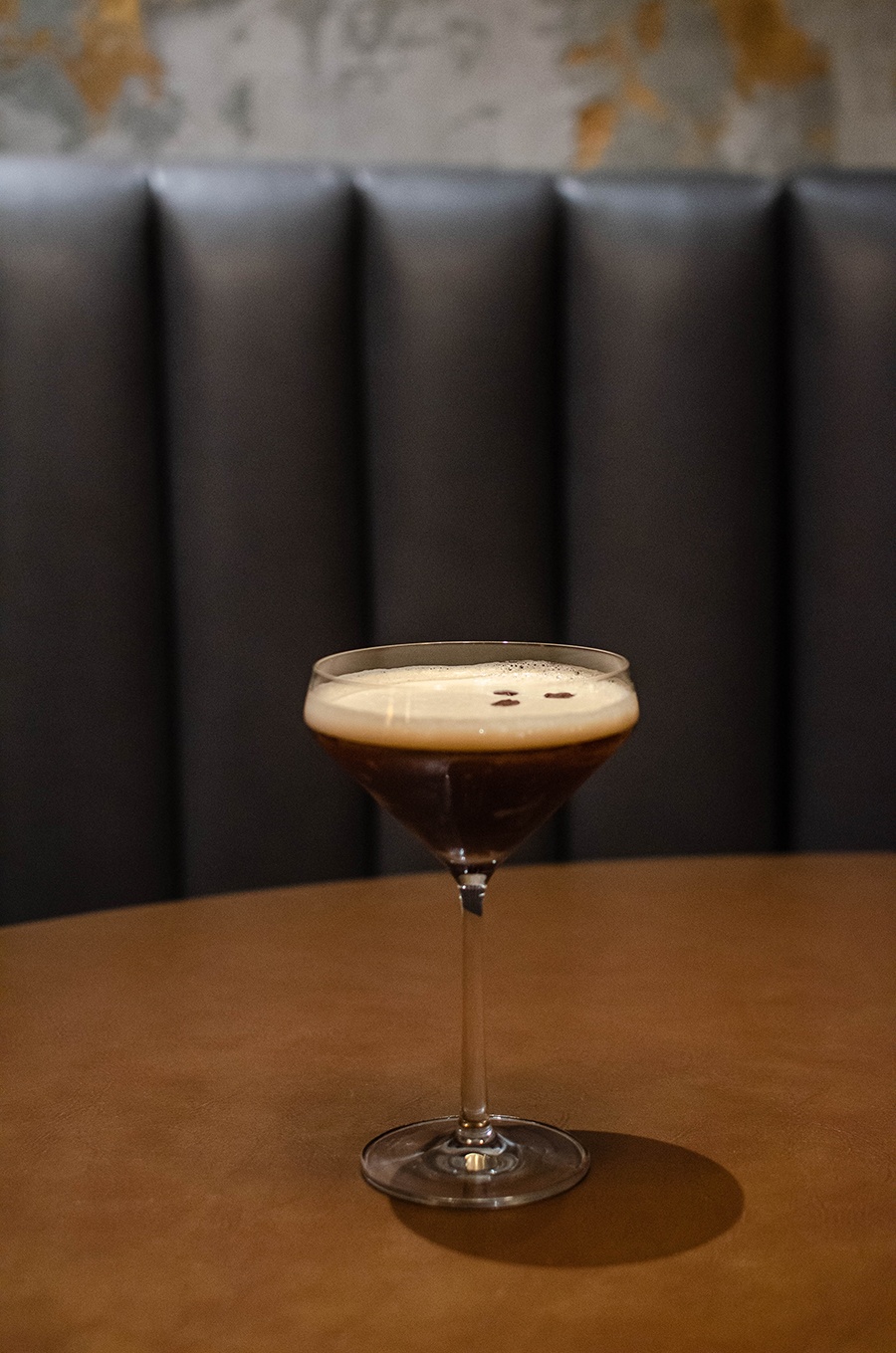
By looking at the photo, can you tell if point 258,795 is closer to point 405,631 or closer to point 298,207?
point 405,631

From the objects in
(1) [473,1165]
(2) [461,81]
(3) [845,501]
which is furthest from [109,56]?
(1) [473,1165]

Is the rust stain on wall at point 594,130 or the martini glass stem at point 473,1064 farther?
the rust stain on wall at point 594,130

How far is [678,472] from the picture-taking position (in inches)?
65.8

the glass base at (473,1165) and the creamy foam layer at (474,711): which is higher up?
the creamy foam layer at (474,711)

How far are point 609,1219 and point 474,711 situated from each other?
0.69ft

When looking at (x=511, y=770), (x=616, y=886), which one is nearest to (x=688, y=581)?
(x=616, y=886)

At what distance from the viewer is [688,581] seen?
1.68m

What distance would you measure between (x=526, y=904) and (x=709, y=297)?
844mm

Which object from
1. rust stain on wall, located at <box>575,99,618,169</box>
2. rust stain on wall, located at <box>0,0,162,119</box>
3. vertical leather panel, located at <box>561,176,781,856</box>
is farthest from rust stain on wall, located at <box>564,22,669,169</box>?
rust stain on wall, located at <box>0,0,162,119</box>

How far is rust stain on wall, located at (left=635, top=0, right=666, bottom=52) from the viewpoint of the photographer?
1859mm

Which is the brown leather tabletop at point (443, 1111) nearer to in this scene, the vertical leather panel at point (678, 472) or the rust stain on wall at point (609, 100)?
the vertical leather panel at point (678, 472)

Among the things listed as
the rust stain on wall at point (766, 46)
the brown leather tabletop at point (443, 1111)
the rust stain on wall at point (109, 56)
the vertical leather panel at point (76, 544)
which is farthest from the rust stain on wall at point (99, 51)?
the brown leather tabletop at point (443, 1111)

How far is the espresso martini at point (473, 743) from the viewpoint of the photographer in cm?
65

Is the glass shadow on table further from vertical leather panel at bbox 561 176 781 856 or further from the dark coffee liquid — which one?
vertical leather panel at bbox 561 176 781 856
